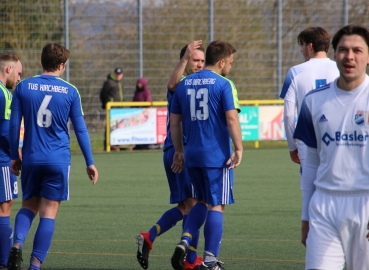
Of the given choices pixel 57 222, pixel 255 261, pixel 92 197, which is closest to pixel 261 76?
pixel 92 197

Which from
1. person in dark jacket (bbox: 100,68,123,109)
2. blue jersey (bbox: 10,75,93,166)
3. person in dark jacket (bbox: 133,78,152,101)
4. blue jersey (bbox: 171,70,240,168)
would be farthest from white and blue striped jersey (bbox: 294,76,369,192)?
person in dark jacket (bbox: 100,68,123,109)

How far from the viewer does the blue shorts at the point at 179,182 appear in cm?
732

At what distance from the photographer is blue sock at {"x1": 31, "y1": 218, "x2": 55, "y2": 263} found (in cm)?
645

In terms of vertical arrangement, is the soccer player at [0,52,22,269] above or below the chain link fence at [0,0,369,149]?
below

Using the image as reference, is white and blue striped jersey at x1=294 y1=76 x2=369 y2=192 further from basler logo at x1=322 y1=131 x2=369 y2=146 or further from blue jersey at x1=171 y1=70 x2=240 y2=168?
blue jersey at x1=171 y1=70 x2=240 y2=168

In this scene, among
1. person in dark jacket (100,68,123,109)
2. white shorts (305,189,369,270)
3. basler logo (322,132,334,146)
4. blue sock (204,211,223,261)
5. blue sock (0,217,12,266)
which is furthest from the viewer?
person in dark jacket (100,68,123,109)

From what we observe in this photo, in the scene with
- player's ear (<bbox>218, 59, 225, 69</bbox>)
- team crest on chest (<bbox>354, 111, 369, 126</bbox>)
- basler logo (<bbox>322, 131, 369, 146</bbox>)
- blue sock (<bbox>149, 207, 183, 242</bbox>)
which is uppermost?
player's ear (<bbox>218, 59, 225, 69</bbox>)

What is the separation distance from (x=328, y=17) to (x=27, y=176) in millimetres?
17993

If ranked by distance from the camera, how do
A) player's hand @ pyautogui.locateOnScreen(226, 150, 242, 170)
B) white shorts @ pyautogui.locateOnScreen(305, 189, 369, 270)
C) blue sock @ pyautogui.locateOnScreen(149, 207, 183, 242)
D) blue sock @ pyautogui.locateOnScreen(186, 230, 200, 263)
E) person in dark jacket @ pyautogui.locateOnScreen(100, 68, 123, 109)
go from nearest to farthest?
white shorts @ pyautogui.locateOnScreen(305, 189, 369, 270) → player's hand @ pyautogui.locateOnScreen(226, 150, 242, 170) → blue sock @ pyautogui.locateOnScreen(186, 230, 200, 263) → blue sock @ pyautogui.locateOnScreen(149, 207, 183, 242) → person in dark jacket @ pyautogui.locateOnScreen(100, 68, 123, 109)

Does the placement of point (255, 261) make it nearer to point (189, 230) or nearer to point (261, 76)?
point (189, 230)

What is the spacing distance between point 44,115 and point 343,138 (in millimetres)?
2944

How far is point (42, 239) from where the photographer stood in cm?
648

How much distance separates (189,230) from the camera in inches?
271

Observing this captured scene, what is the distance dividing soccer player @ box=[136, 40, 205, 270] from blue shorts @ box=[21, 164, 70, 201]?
2.95 feet
